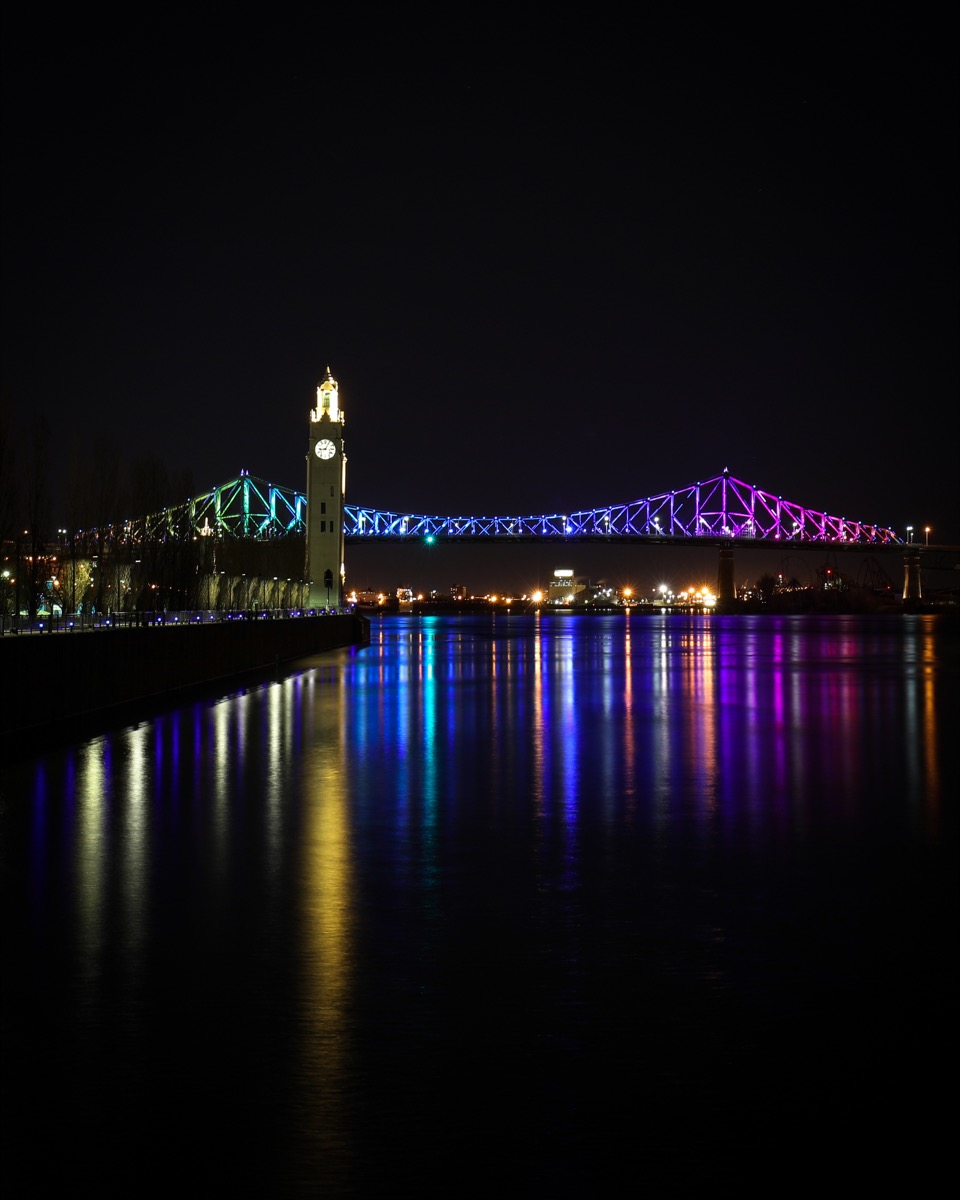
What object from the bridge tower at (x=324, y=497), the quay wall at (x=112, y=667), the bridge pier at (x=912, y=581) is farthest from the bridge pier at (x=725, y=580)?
the quay wall at (x=112, y=667)

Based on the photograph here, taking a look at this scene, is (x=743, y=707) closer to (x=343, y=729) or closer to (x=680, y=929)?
(x=343, y=729)

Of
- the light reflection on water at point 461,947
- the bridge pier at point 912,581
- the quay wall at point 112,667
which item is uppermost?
the bridge pier at point 912,581

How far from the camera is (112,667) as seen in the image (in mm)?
20453

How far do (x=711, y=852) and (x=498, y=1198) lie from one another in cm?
557

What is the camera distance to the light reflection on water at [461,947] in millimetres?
4203

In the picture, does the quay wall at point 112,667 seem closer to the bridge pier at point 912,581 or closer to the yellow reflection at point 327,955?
the yellow reflection at point 327,955

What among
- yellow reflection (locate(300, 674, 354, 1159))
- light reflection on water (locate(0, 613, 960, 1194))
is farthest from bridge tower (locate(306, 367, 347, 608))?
yellow reflection (locate(300, 674, 354, 1159))

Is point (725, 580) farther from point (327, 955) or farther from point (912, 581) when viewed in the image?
point (327, 955)

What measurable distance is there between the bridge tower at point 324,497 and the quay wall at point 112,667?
23.1 metres

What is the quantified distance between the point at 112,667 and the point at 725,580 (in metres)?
108

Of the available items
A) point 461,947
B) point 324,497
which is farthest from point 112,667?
point 324,497

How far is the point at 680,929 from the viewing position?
676 cm

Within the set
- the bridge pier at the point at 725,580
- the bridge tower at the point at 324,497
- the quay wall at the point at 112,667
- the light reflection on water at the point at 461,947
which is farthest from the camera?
A: the bridge pier at the point at 725,580

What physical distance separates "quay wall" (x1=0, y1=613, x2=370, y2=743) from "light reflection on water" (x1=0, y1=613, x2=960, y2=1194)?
1.93 metres
